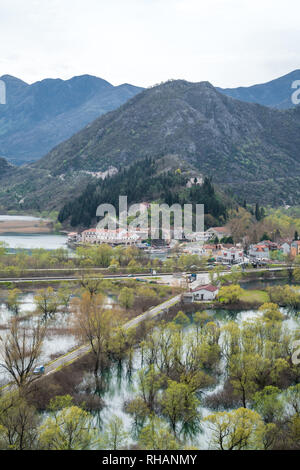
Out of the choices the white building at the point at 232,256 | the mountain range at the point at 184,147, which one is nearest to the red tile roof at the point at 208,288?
the white building at the point at 232,256

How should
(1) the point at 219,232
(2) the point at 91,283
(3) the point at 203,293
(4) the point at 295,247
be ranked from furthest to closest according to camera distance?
(1) the point at 219,232 < (4) the point at 295,247 < (2) the point at 91,283 < (3) the point at 203,293

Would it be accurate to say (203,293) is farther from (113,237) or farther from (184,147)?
(184,147)

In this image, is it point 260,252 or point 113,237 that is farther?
point 113,237

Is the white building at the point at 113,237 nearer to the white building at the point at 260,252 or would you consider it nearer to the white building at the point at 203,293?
the white building at the point at 260,252

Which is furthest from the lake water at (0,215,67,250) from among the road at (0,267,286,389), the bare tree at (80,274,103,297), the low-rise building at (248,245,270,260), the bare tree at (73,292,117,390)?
the bare tree at (73,292,117,390)

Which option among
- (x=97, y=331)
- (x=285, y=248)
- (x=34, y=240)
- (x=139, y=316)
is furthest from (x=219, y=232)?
(x=97, y=331)

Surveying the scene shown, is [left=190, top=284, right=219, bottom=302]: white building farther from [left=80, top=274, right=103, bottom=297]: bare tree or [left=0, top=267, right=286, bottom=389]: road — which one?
[left=80, top=274, right=103, bottom=297]: bare tree

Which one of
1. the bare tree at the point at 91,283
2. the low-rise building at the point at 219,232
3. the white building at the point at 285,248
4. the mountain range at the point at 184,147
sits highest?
the mountain range at the point at 184,147

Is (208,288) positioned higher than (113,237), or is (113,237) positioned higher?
(113,237)
